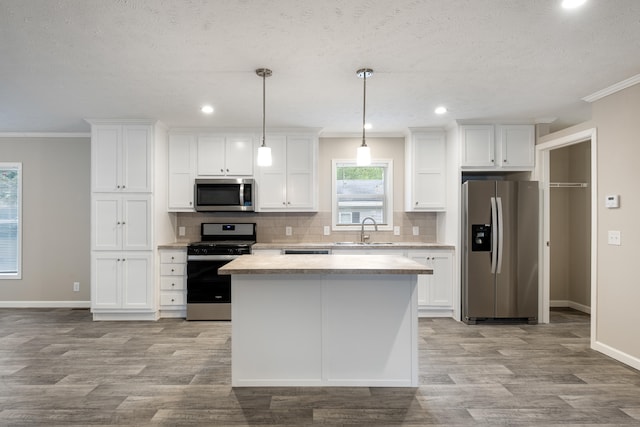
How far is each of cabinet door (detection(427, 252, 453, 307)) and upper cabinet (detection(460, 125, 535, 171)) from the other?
3.71 feet

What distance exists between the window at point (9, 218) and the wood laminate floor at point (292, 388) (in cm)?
166

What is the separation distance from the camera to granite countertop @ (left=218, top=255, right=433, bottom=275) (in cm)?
247

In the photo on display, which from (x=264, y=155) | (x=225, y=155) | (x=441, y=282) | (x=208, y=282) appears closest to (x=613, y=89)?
(x=441, y=282)

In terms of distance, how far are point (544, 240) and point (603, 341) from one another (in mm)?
1269

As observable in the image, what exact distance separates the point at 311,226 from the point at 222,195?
1.27 meters

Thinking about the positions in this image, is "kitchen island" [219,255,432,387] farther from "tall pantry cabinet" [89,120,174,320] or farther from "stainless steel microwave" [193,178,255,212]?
"tall pantry cabinet" [89,120,174,320]

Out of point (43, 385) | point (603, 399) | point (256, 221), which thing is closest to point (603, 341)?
point (603, 399)

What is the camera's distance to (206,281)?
14.6 ft

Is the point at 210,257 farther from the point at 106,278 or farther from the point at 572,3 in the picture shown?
the point at 572,3

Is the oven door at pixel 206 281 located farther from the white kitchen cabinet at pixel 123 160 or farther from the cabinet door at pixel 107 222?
the white kitchen cabinet at pixel 123 160

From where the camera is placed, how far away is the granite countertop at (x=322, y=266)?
8.11 feet

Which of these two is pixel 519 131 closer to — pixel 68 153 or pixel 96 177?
pixel 96 177

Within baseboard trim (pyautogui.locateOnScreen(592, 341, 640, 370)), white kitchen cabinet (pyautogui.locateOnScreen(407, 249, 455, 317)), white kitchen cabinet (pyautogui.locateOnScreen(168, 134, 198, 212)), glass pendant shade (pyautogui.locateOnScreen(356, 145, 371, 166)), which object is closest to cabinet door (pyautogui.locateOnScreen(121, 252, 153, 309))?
white kitchen cabinet (pyautogui.locateOnScreen(168, 134, 198, 212))

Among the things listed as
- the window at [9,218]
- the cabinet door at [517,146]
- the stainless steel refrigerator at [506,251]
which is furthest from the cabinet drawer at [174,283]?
the cabinet door at [517,146]
